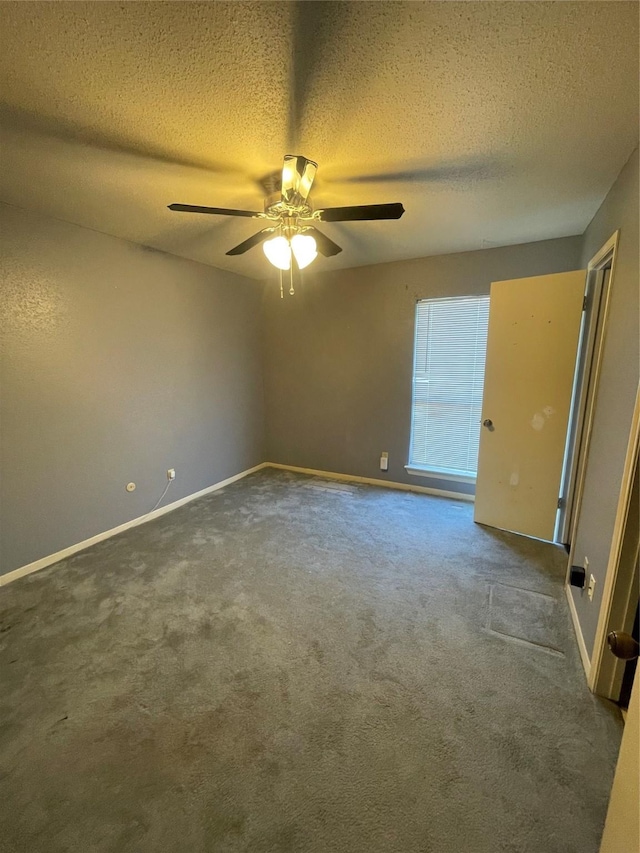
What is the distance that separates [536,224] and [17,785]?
409 centimetres

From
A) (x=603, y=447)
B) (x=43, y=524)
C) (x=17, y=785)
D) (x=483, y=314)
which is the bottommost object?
(x=17, y=785)

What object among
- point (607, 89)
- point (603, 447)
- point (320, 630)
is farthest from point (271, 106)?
point (320, 630)

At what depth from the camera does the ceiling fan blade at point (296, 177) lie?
1512 millimetres

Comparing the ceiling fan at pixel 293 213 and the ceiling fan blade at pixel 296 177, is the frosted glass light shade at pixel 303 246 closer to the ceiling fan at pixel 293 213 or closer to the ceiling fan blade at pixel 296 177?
the ceiling fan at pixel 293 213

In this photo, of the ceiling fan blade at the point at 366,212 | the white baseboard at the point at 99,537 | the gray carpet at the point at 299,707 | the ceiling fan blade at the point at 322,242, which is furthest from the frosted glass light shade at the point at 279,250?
the white baseboard at the point at 99,537

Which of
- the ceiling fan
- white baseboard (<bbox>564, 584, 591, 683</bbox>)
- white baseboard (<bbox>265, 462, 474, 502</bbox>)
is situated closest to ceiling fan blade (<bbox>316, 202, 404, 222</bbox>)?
the ceiling fan

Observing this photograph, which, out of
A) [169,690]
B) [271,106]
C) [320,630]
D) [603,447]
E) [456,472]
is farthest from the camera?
[456,472]

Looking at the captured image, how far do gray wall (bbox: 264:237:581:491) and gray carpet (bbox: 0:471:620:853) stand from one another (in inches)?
64.5

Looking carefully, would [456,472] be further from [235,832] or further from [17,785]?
[17,785]

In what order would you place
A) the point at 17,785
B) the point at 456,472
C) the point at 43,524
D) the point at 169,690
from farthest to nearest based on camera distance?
the point at 456,472, the point at 43,524, the point at 169,690, the point at 17,785

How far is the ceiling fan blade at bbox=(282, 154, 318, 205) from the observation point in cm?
151

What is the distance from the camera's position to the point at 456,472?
3.67 meters

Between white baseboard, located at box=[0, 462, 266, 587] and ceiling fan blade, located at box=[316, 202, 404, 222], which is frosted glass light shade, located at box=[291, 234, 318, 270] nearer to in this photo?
ceiling fan blade, located at box=[316, 202, 404, 222]

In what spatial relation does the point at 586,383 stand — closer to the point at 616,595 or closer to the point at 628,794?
the point at 616,595
